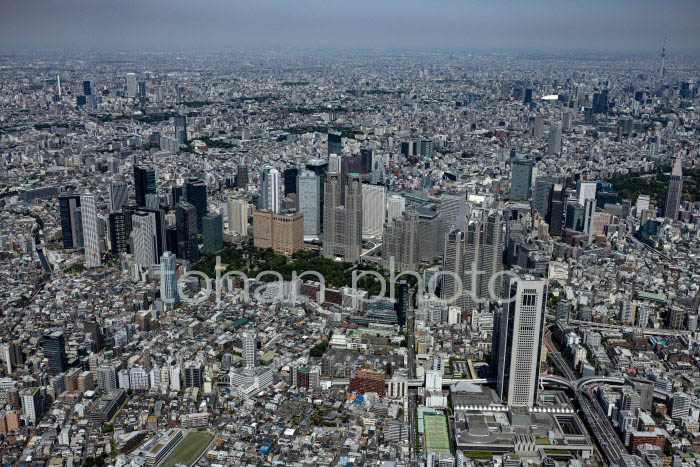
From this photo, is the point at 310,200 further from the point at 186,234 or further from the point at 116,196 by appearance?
the point at 116,196

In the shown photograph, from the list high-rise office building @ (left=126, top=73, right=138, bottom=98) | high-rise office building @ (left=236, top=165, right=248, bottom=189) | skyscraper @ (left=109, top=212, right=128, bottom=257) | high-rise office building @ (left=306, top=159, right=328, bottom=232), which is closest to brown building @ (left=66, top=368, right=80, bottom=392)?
skyscraper @ (left=109, top=212, right=128, bottom=257)

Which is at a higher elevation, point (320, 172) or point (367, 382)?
point (320, 172)

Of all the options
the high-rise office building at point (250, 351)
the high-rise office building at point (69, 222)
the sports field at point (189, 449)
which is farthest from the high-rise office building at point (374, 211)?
the sports field at point (189, 449)

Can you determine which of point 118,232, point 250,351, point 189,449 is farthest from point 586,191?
point 189,449

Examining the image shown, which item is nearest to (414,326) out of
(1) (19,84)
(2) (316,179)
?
(2) (316,179)

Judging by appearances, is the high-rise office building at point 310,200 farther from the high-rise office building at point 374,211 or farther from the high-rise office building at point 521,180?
the high-rise office building at point 521,180
